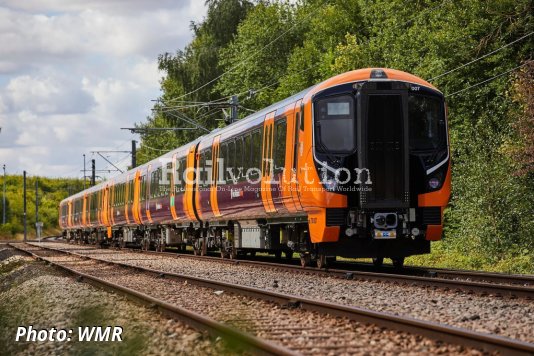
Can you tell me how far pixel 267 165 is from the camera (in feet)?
59.5

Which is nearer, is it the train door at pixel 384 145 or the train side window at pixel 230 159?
the train door at pixel 384 145

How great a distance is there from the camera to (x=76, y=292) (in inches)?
553

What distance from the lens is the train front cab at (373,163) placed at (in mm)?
15188

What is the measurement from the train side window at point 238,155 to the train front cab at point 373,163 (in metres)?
4.75

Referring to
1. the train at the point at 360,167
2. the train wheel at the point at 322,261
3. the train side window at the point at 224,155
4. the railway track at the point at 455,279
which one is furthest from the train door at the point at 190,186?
the train wheel at the point at 322,261

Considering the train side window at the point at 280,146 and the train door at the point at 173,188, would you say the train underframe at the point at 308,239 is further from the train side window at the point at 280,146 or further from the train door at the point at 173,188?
the train side window at the point at 280,146

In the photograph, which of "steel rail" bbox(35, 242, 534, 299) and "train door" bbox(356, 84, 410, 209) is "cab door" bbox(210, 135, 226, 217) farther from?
"train door" bbox(356, 84, 410, 209)

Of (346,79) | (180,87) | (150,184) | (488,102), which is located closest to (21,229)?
(180,87)

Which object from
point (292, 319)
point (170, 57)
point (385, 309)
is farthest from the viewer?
point (170, 57)

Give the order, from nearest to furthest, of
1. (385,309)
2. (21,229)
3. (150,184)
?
(385,309)
(150,184)
(21,229)

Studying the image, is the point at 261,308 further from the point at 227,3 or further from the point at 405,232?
the point at 227,3

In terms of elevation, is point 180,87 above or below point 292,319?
above

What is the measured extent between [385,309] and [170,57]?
2020 inches

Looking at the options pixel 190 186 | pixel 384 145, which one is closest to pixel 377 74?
pixel 384 145
